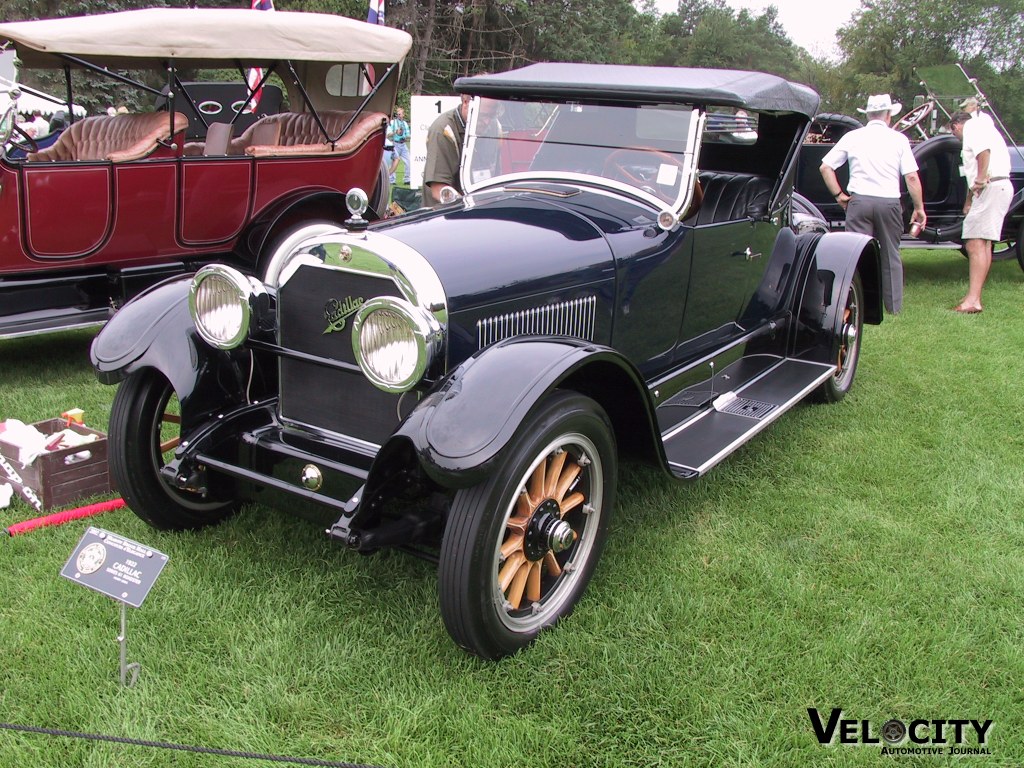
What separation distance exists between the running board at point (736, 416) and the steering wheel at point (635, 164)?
112 centimetres

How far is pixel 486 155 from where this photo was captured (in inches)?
157

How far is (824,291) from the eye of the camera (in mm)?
4816

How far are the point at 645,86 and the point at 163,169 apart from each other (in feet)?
11.7

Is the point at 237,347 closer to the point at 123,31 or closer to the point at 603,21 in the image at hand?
the point at 123,31

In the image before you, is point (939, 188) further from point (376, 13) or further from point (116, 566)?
point (116, 566)

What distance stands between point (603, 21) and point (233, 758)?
106 ft

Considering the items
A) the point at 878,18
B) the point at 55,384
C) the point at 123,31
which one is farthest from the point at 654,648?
the point at 878,18

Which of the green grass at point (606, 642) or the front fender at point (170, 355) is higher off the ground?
the front fender at point (170, 355)

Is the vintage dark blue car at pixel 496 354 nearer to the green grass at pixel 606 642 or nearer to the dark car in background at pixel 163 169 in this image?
the green grass at pixel 606 642

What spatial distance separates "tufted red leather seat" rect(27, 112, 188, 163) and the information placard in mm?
4251

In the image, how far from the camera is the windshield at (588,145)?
365 cm

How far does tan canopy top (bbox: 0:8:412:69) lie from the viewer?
5309mm

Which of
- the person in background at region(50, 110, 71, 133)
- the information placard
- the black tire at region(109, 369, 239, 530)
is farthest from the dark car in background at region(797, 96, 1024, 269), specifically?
the person in background at region(50, 110, 71, 133)

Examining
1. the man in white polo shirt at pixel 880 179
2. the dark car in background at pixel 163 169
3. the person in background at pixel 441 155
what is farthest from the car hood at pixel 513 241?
the man in white polo shirt at pixel 880 179
